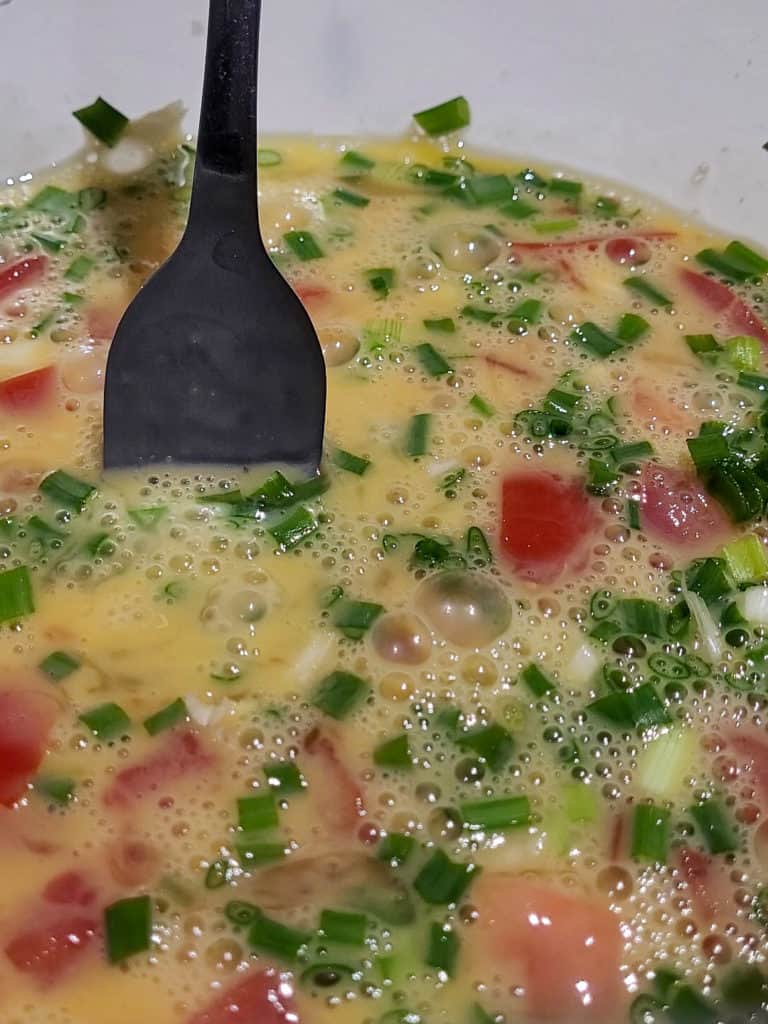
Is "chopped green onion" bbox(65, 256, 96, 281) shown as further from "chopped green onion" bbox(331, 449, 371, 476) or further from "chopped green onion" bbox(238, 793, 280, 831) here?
"chopped green onion" bbox(238, 793, 280, 831)

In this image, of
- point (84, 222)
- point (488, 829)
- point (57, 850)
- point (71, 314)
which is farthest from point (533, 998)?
point (84, 222)

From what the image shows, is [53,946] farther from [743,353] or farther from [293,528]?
[743,353]

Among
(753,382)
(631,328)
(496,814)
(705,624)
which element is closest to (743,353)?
(753,382)

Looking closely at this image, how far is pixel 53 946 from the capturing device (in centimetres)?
119

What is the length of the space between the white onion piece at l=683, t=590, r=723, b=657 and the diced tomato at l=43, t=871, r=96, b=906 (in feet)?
2.54

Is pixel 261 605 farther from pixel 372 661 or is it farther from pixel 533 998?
pixel 533 998

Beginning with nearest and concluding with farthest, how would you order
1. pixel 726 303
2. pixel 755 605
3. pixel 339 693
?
pixel 339 693 < pixel 755 605 < pixel 726 303

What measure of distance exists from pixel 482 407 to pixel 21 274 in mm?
769

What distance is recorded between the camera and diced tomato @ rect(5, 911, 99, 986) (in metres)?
1.17

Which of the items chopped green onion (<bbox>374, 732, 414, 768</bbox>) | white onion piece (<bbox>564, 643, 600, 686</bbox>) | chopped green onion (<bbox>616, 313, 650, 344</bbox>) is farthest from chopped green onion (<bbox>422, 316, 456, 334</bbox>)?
chopped green onion (<bbox>374, 732, 414, 768</bbox>)

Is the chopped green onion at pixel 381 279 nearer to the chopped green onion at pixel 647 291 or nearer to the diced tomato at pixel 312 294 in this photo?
the diced tomato at pixel 312 294

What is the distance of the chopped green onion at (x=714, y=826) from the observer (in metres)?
1.29

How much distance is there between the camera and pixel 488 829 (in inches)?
50.4

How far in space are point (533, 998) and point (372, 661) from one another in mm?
417
